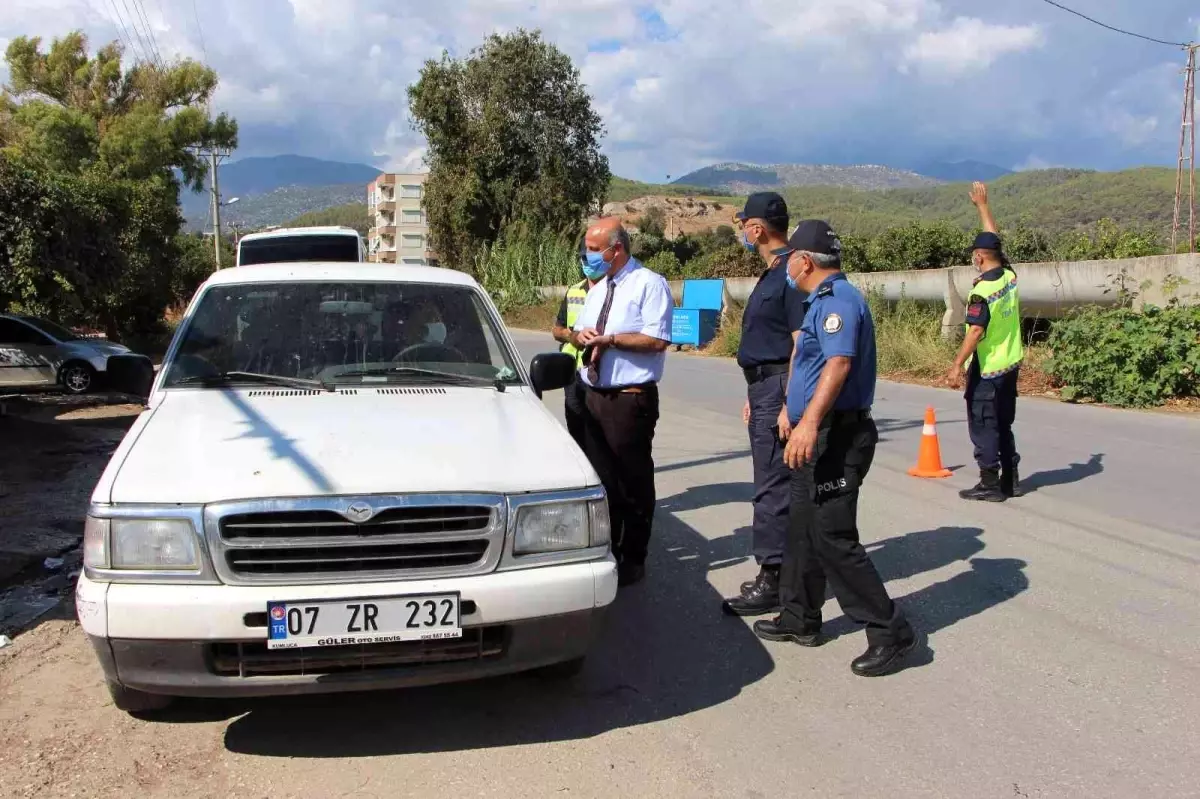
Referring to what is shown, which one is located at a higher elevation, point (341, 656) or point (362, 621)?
point (362, 621)

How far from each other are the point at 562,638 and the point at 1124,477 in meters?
6.30

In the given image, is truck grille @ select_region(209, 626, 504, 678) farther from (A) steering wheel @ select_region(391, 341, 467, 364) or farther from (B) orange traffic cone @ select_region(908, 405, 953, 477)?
(B) orange traffic cone @ select_region(908, 405, 953, 477)

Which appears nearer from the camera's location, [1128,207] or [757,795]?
[757,795]

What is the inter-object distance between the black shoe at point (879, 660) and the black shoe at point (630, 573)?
1.45 m

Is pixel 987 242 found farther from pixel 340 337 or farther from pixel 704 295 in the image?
pixel 704 295

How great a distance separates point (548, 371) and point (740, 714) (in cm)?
187

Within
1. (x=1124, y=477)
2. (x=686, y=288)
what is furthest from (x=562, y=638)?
(x=686, y=288)

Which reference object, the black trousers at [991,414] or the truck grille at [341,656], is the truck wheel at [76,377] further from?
the truck grille at [341,656]

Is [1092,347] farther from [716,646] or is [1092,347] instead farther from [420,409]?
[420,409]

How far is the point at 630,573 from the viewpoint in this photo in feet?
16.6

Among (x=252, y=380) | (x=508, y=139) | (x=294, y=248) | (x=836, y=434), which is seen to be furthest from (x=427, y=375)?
(x=508, y=139)

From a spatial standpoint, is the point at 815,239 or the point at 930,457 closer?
the point at 815,239

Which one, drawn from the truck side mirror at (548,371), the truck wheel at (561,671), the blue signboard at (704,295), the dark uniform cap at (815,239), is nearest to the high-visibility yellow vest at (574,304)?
the truck side mirror at (548,371)

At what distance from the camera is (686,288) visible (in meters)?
24.5
